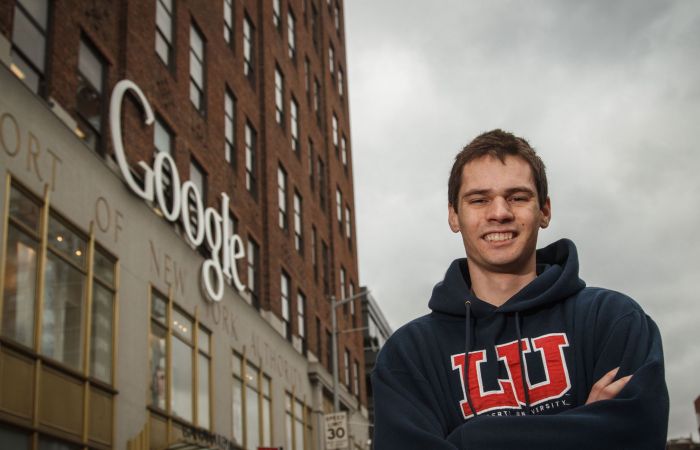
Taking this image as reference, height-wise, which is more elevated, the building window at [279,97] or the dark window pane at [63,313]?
the building window at [279,97]

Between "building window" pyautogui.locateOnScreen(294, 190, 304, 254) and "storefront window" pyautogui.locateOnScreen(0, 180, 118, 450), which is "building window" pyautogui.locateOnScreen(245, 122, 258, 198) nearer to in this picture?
"building window" pyautogui.locateOnScreen(294, 190, 304, 254)

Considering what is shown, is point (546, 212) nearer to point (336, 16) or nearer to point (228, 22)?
point (228, 22)

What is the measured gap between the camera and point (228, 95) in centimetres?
3128

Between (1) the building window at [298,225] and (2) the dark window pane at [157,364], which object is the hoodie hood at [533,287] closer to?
(2) the dark window pane at [157,364]

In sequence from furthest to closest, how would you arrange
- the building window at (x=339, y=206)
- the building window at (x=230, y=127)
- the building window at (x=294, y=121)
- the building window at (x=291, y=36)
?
the building window at (x=339, y=206), the building window at (x=291, y=36), the building window at (x=294, y=121), the building window at (x=230, y=127)

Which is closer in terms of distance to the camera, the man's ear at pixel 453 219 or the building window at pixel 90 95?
the man's ear at pixel 453 219

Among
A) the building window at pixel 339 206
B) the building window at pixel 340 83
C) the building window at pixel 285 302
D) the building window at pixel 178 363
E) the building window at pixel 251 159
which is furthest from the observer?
the building window at pixel 340 83

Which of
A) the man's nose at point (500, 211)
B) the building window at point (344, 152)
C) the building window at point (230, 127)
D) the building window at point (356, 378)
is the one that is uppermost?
the building window at point (344, 152)

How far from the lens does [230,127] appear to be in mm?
31047

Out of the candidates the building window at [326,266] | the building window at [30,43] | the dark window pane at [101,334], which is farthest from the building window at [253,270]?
the building window at [30,43]

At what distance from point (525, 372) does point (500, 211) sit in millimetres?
542

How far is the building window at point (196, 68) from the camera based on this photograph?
27266mm

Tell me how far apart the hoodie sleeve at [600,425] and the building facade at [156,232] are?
44.0ft

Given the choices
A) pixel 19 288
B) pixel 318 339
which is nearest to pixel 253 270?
pixel 318 339
